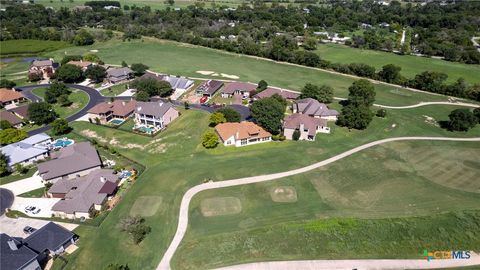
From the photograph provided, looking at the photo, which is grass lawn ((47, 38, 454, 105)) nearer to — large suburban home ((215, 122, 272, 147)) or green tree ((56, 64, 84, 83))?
green tree ((56, 64, 84, 83))

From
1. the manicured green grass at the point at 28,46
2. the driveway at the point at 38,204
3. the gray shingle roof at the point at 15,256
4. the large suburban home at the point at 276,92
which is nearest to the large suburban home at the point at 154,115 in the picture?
the large suburban home at the point at 276,92

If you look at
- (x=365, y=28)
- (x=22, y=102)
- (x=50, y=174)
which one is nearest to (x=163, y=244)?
(x=50, y=174)

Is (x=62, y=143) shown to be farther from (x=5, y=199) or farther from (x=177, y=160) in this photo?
(x=177, y=160)

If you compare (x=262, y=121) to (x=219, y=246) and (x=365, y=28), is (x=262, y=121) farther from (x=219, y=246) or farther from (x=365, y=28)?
(x=365, y=28)

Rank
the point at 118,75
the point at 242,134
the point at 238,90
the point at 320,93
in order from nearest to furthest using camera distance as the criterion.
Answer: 1. the point at 242,134
2. the point at 320,93
3. the point at 238,90
4. the point at 118,75

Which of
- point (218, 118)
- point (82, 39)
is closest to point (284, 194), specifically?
point (218, 118)
